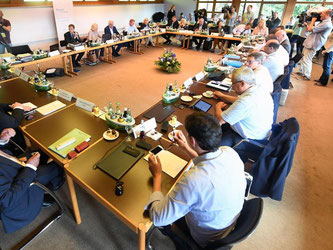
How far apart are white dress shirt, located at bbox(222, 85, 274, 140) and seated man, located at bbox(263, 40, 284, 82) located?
166 centimetres

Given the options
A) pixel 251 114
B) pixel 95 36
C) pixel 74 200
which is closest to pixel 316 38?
pixel 251 114

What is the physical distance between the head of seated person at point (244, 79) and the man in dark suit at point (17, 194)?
6.30 ft

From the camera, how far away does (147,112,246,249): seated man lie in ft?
3.24

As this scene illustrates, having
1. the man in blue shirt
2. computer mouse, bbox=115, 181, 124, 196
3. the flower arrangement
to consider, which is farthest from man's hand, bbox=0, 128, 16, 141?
the man in blue shirt

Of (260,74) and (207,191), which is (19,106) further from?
(260,74)

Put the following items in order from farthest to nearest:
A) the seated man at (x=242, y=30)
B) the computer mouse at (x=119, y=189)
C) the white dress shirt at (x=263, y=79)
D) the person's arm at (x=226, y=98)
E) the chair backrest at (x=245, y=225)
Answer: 1. the seated man at (x=242, y=30)
2. the white dress shirt at (x=263, y=79)
3. the person's arm at (x=226, y=98)
4. the computer mouse at (x=119, y=189)
5. the chair backrest at (x=245, y=225)

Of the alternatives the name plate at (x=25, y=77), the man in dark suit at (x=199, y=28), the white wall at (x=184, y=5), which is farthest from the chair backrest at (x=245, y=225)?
the white wall at (x=184, y=5)

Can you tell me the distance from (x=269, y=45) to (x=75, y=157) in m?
3.46

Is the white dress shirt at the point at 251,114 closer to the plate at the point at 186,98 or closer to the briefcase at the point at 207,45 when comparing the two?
the plate at the point at 186,98

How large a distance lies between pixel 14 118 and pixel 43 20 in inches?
266

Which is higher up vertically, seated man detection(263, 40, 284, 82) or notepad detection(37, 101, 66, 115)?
seated man detection(263, 40, 284, 82)

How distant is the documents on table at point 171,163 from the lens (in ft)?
4.76

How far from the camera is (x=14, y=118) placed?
1879 millimetres

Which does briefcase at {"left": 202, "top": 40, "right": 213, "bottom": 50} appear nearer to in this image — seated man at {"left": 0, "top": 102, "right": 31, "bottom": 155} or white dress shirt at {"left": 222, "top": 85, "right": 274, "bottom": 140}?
white dress shirt at {"left": 222, "top": 85, "right": 274, "bottom": 140}
